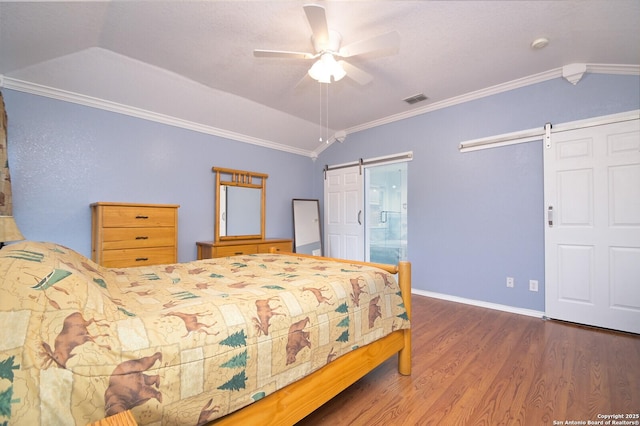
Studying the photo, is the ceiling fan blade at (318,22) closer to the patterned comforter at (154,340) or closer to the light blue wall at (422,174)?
the patterned comforter at (154,340)

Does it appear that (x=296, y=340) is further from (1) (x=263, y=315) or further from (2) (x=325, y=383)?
(2) (x=325, y=383)

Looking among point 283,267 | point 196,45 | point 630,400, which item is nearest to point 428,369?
point 630,400

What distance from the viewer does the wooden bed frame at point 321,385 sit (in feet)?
3.29

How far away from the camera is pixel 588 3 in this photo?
6.17 feet

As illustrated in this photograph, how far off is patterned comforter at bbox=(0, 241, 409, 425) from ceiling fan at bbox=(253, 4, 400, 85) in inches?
63.3

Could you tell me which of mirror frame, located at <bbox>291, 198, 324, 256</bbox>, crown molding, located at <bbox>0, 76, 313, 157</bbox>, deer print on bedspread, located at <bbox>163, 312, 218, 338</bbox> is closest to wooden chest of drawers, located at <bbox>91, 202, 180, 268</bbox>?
crown molding, located at <bbox>0, 76, 313, 157</bbox>

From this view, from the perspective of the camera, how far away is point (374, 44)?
6.47ft

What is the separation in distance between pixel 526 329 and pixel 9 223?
425 centimetres

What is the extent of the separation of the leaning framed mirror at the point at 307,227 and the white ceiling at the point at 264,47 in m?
1.89

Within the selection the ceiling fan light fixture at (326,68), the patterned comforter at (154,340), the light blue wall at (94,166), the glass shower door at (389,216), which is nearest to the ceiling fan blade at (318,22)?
the ceiling fan light fixture at (326,68)

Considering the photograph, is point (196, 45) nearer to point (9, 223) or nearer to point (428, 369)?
point (9, 223)

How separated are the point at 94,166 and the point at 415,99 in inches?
150

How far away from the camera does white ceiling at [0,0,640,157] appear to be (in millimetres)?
1962

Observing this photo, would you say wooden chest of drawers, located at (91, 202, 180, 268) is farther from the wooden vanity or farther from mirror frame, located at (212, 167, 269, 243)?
mirror frame, located at (212, 167, 269, 243)
